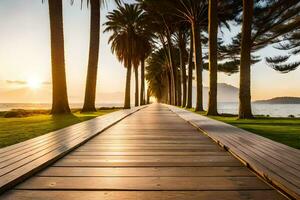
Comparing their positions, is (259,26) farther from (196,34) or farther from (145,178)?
(145,178)

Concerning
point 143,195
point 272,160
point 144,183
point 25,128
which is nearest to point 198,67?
point 25,128

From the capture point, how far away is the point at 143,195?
12.6 feet

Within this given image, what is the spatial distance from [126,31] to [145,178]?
38.2 metres

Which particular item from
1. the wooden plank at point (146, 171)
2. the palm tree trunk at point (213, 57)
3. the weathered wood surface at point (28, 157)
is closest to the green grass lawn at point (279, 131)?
the wooden plank at point (146, 171)

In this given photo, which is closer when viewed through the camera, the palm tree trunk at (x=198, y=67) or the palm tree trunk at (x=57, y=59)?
the palm tree trunk at (x=57, y=59)

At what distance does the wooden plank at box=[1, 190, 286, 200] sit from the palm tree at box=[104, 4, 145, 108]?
35.0m

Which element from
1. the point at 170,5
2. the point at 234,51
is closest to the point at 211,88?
the point at 234,51

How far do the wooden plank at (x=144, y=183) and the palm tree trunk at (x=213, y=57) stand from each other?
1771 cm

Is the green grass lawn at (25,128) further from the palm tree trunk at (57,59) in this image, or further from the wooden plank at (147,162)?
the palm tree trunk at (57,59)

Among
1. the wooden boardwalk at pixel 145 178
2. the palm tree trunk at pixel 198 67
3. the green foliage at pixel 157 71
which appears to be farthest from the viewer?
the green foliage at pixel 157 71

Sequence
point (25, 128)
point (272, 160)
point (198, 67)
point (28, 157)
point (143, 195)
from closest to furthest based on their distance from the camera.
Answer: point (143, 195) → point (272, 160) → point (28, 157) → point (25, 128) → point (198, 67)

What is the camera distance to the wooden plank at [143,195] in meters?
3.74

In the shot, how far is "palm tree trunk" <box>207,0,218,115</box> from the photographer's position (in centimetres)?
2181

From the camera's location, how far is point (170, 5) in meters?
31.8
